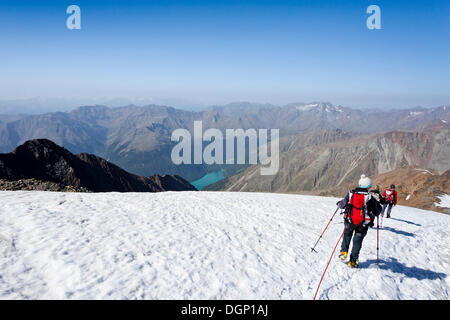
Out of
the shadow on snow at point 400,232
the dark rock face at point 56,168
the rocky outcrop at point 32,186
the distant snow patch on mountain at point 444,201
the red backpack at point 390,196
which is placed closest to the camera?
the shadow on snow at point 400,232

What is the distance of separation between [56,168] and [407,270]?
297ft

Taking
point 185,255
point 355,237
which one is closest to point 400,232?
point 355,237

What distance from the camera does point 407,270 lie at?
30.8 feet

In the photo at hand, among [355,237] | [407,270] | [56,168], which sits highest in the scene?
[355,237]

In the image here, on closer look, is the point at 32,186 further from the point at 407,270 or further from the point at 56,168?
the point at 56,168

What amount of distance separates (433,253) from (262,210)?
9.03m

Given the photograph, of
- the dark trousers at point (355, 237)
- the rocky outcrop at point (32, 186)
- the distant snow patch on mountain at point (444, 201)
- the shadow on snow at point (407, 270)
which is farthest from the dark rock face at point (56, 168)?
the distant snow patch on mountain at point (444, 201)

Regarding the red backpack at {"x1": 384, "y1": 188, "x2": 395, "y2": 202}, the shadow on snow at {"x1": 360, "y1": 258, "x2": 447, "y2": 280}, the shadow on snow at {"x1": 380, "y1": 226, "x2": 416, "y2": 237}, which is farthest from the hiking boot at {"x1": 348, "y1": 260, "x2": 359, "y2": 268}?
the red backpack at {"x1": 384, "y1": 188, "x2": 395, "y2": 202}

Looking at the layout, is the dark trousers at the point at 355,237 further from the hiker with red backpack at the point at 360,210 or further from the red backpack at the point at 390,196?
the red backpack at the point at 390,196

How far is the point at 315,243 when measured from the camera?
11.0 meters

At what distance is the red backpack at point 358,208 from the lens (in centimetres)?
838

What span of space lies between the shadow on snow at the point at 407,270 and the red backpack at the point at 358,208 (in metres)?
2.20

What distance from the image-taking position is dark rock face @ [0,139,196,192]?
218 feet
